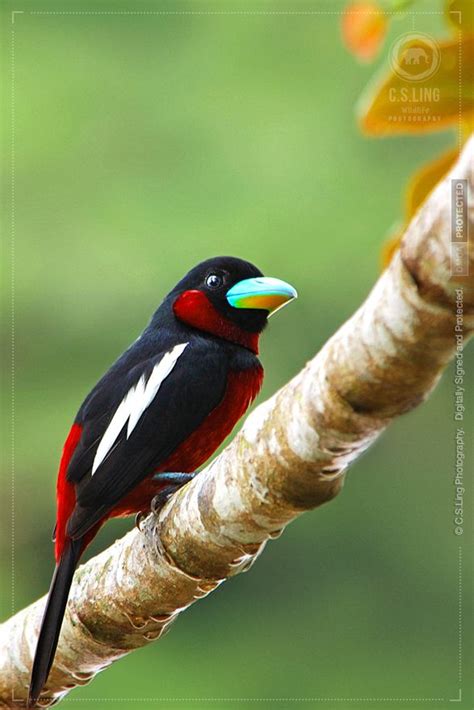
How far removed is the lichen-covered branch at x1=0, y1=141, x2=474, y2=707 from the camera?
1071 millimetres

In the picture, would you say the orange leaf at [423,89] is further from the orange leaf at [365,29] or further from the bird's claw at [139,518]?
the bird's claw at [139,518]

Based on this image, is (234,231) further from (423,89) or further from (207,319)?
(423,89)

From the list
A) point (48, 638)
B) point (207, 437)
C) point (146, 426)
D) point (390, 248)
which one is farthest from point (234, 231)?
point (390, 248)

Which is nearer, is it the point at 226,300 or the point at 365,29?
the point at 365,29

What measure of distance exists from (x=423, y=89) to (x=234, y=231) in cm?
465

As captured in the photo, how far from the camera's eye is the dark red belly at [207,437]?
6.75 feet

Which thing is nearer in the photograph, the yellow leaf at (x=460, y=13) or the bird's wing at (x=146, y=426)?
the yellow leaf at (x=460, y=13)

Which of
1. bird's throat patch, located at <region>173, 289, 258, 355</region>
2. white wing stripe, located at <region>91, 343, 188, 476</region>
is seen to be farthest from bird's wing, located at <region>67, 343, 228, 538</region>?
bird's throat patch, located at <region>173, 289, 258, 355</region>

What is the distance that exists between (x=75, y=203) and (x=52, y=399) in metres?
1.23

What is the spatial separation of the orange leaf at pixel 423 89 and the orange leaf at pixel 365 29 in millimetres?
27

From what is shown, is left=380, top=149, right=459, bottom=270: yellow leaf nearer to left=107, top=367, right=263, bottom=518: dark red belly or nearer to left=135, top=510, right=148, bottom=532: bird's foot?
left=135, top=510, right=148, bottom=532: bird's foot

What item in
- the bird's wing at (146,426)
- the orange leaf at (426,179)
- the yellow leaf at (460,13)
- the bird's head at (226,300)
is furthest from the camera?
the bird's head at (226,300)

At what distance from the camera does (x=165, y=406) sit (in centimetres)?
201

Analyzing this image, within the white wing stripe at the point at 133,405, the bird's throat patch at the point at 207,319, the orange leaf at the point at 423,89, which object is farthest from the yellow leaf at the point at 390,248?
the bird's throat patch at the point at 207,319
